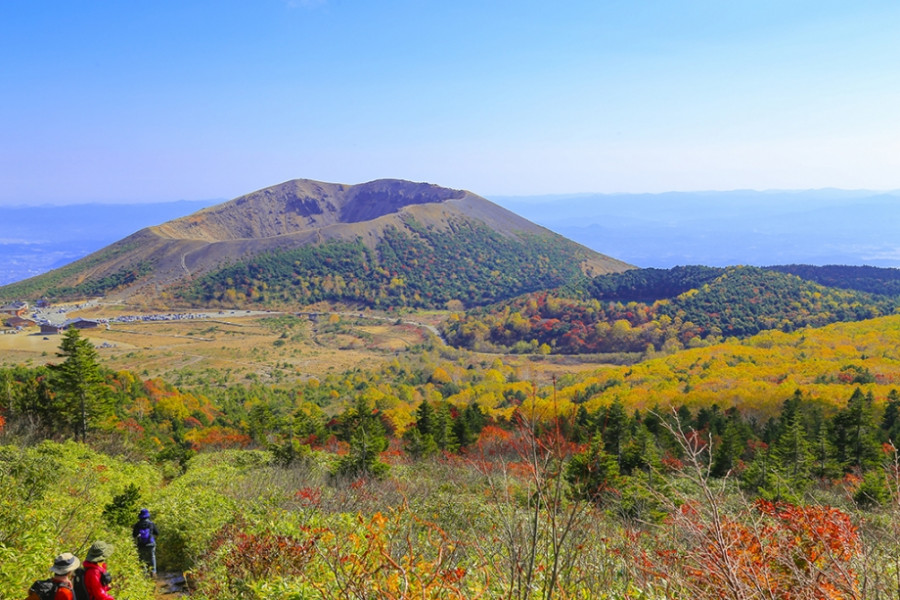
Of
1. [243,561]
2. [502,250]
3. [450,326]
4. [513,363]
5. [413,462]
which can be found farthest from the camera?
[502,250]

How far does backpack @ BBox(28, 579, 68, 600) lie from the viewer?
473 centimetres

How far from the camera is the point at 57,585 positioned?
15.7 feet

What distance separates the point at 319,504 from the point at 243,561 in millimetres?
3903

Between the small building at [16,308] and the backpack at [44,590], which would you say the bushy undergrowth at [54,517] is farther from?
the small building at [16,308]

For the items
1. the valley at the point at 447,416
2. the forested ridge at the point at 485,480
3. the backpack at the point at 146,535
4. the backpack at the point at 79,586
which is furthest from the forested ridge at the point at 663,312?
the backpack at the point at 79,586

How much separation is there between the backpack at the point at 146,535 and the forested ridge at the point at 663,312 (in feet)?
217

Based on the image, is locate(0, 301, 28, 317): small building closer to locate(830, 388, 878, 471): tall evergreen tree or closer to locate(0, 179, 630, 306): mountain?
locate(0, 179, 630, 306): mountain

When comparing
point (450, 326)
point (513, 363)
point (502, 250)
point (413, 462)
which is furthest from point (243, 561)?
point (502, 250)

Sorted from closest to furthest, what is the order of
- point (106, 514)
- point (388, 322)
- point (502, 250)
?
point (106, 514)
point (388, 322)
point (502, 250)

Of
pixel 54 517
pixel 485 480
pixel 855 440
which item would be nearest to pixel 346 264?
pixel 855 440

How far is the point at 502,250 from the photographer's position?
425 ft

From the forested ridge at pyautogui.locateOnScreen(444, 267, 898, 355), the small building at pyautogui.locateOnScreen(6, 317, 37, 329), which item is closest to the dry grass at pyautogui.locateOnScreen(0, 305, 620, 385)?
the small building at pyautogui.locateOnScreen(6, 317, 37, 329)

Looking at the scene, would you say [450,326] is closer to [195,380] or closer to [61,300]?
[195,380]

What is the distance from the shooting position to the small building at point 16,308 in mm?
86338
